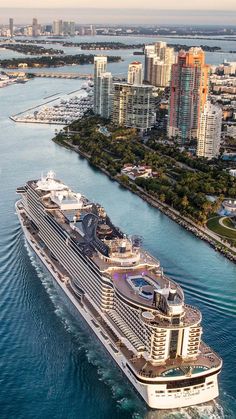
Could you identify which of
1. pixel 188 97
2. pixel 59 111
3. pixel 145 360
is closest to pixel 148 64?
pixel 59 111

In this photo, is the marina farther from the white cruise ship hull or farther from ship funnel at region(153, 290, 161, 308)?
the white cruise ship hull

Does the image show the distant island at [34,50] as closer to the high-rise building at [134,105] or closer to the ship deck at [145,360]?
the high-rise building at [134,105]

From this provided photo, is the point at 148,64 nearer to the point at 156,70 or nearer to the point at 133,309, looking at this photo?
the point at 156,70

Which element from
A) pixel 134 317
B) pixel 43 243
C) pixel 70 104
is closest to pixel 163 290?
pixel 134 317

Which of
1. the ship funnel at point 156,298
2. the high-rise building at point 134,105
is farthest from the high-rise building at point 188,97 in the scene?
the ship funnel at point 156,298

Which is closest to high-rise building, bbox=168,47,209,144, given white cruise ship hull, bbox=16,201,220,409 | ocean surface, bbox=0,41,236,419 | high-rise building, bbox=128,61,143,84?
high-rise building, bbox=128,61,143,84

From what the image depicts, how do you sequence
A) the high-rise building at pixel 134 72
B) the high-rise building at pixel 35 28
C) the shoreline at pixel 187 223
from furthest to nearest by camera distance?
the high-rise building at pixel 35 28
the high-rise building at pixel 134 72
the shoreline at pixel 187 223
